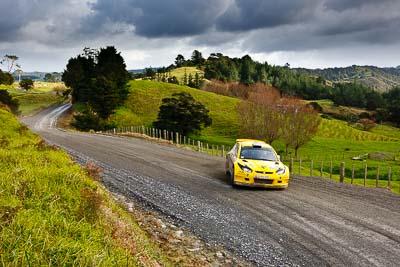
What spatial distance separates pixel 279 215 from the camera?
10.5 m

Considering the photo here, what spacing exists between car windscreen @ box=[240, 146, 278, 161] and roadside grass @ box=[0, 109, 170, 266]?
8495 millimetres

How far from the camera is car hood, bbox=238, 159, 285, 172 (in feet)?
45.8

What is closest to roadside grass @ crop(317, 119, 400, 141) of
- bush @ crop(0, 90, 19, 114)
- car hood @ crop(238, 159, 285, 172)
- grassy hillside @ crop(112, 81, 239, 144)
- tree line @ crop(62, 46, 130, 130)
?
grassy hillside @ crop(112, 81, 239, 144)

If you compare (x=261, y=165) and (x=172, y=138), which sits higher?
(x=261, y=165)

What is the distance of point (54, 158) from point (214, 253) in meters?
5.41

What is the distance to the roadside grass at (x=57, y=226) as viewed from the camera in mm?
4344

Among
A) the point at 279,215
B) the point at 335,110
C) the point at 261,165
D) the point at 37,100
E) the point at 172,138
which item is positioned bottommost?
the point at 335,110

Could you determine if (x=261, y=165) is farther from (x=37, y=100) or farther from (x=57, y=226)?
(x=37, y=100)

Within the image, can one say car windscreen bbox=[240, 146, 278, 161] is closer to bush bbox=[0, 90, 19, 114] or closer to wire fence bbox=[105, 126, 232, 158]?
wire fence bbox=[105, 126, 232, 158]

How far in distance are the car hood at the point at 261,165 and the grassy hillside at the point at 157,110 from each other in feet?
139

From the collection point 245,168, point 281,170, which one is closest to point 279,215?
point 245,168

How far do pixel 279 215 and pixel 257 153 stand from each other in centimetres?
529

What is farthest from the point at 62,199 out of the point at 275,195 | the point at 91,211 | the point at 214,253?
the point at 275,195

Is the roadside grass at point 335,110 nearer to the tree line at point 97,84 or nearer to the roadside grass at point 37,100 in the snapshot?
the tree line at point 97,84
